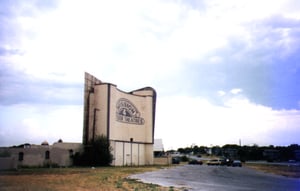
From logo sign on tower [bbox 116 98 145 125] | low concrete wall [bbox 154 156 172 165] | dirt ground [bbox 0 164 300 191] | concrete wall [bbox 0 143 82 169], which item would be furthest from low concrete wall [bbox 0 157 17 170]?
low concrete wall [bbox 154 156 172 165]

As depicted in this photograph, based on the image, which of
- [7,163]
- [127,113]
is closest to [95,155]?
[127,113]

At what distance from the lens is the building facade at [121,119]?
6150 cm

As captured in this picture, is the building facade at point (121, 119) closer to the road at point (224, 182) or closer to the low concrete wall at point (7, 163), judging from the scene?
the low concrete wall at point (7, 163)

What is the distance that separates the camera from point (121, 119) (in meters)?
66.8

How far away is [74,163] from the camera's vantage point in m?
55.9

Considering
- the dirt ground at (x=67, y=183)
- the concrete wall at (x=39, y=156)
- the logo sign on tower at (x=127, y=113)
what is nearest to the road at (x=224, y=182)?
the dirt ground at (x=67, y=183)

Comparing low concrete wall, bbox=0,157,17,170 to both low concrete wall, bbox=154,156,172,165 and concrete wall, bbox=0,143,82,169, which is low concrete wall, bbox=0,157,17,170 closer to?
concrete wall, bbox=0,143,82,169

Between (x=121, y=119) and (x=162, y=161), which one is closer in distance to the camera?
(x=121, y=119)

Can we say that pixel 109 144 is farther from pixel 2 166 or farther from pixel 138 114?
pixel 2 166

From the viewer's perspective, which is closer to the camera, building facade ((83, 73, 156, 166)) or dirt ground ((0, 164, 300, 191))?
dirt ground ((0, 164, 300, 191))

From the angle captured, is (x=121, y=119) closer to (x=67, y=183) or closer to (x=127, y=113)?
(x=127, y=113)

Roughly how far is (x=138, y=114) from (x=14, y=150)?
100 ft

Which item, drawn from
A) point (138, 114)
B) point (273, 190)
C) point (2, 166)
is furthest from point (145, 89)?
point (273, 190)

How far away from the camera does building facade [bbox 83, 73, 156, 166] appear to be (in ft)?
202
